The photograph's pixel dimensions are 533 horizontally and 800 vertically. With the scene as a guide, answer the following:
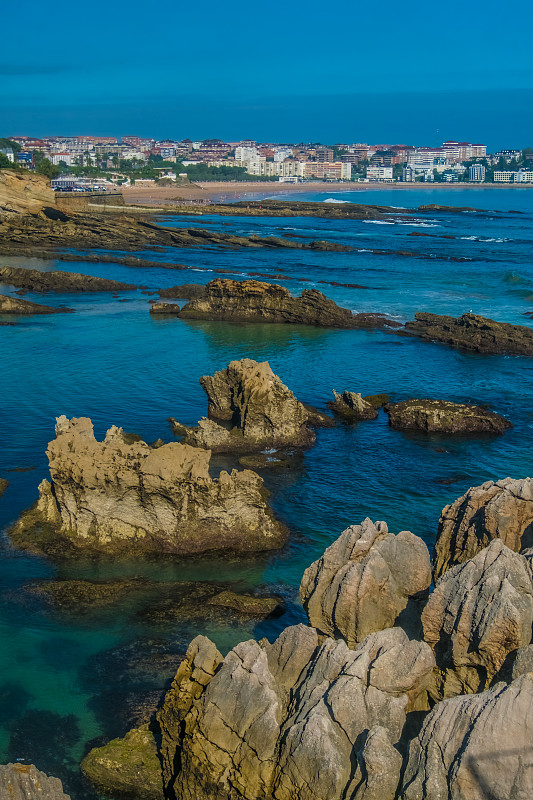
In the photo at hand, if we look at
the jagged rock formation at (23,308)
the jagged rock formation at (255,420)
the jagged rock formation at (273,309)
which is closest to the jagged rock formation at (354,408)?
the jagged rock formation at (255,420)

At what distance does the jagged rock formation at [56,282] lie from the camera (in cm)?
6706

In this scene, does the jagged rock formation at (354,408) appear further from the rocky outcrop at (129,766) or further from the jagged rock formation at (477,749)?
the jagged rock formation at (477,749)

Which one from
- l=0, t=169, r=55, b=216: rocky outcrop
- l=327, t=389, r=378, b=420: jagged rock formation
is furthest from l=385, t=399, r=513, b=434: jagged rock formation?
l=0, t=169, r=55, b=216: rocky outcrop

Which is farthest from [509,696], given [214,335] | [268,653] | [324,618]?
[214,335]

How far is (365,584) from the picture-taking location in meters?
15.7

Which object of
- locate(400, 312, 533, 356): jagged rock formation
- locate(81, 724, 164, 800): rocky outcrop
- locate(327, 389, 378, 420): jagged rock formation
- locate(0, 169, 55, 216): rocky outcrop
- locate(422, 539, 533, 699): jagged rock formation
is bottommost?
locate(81, 724, 164, 800): rocky outcrop

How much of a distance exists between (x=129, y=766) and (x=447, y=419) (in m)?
22.6

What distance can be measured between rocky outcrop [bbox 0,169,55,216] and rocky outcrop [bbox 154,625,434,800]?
93317mm

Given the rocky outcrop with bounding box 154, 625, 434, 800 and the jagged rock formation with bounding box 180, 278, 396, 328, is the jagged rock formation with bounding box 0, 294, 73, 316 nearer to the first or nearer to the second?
the jagged rock formation with bounding box 180, 278, 396, 328

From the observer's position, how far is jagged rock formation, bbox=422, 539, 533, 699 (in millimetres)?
13453

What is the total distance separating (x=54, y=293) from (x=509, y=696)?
5992 centimetres

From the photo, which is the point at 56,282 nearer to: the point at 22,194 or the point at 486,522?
the point at 22,194

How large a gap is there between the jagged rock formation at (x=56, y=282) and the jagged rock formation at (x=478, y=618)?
56.5 meters

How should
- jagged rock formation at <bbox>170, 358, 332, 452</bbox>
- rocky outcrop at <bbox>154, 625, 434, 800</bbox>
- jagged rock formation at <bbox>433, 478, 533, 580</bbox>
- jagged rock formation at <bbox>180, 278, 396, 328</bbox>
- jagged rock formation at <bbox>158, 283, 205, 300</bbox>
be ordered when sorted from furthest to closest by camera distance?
jagged rock formation at <bbox>158, 283, 205, 300</bbox>, jagged rock formation at <bbox>180, 278, 396, 328</bbox>, jagged rock formation at <bbox>170, 358, 332, 452</bbox>, jagged rock formation at <bbox>433, 478, 533, 580</bbox>, rocky outcrop at <bbox>154, 625, 434, 800</bbox>
